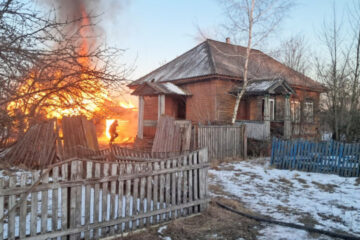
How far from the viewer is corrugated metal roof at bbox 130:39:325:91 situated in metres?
19.0

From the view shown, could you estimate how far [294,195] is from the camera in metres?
7.52

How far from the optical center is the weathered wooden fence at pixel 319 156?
10139 millimetres

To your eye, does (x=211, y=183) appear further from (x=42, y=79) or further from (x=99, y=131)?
(x=99, y=131)

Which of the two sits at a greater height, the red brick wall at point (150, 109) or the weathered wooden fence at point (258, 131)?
the red brick wall at point (150, 109)

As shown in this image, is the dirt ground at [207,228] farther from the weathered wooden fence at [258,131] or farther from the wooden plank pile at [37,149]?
the weathered wooden fence at [258,131]

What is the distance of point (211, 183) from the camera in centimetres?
864

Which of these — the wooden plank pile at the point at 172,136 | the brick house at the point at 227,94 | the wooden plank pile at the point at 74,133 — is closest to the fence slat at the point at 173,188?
the wooden plank pile at the point at 172,136

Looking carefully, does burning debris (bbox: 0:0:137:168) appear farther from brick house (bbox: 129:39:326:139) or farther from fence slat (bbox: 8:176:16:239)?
brick house (bbox: 129:39:326:139)

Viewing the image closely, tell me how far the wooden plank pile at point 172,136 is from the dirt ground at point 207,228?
487cm

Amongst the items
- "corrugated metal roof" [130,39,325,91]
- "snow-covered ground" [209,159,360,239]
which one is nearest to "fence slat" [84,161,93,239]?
"snow-covered ground" [209,159,360,239]

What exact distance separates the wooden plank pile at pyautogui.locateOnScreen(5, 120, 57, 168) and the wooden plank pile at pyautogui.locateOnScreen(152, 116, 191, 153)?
3780 millimetres

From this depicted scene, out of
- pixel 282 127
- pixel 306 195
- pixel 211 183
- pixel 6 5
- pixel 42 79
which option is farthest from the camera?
A: pixel 282 127

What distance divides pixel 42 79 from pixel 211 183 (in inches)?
229

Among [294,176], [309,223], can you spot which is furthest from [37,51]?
[294,176]
